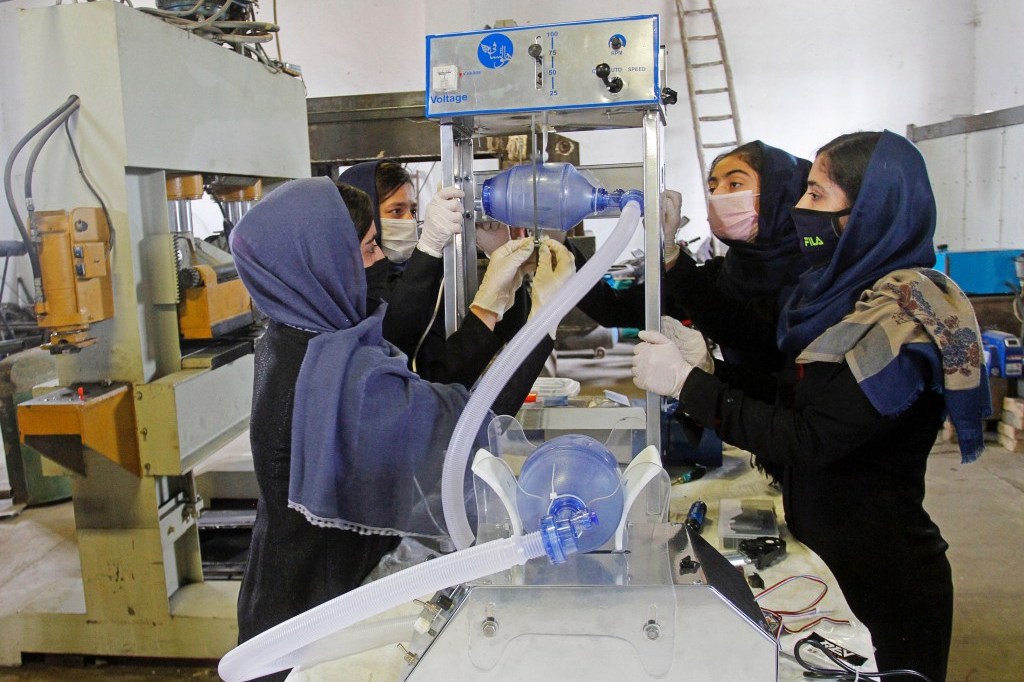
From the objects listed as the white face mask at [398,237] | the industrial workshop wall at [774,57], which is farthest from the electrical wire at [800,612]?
the industrial workshop wall at [774,57]

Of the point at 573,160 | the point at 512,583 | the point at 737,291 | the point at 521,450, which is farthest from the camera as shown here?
the point at 573,160

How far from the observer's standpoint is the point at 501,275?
1372 mm

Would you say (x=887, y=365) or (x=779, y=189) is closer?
(x=887, y=365)

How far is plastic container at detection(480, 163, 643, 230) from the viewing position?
1.27 m

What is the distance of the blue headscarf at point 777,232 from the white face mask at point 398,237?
2.41ft

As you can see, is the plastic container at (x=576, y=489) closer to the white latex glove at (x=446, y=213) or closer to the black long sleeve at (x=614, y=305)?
the white latex glove at (x=446, y=213)

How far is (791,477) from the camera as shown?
1.39m

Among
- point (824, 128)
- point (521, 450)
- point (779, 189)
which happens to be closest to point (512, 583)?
point (521, 450)

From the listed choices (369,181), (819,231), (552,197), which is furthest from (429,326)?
(819,231)

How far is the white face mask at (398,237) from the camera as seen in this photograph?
6.18ft

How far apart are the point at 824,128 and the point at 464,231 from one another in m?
5.40

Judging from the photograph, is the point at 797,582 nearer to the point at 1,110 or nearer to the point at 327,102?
the point at 327,102

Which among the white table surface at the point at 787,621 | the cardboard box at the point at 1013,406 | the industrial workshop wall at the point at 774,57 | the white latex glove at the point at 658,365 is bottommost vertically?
the cardboard box at the point at 1013,406

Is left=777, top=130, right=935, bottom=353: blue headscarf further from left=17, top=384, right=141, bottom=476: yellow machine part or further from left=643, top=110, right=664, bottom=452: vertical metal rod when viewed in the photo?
left=17, top=384, right=141, bottom=476: yellow machine part
